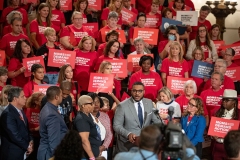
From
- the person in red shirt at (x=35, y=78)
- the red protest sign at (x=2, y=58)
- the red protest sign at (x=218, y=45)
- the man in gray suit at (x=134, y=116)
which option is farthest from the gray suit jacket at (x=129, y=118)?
the red protest sign at (x=218, y=45)

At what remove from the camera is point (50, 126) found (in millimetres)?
7664

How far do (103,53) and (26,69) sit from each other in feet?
4.64

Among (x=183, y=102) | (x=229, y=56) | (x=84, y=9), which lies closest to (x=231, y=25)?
(x=229, y=56)

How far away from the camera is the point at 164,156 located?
5.61m

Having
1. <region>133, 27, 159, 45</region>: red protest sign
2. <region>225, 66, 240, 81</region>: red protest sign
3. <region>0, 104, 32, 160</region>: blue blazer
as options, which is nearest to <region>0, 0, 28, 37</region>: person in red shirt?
<region>133, 27, 159, 45</region>: red protest sign

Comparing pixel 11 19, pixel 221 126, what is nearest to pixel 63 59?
pixel 11 19

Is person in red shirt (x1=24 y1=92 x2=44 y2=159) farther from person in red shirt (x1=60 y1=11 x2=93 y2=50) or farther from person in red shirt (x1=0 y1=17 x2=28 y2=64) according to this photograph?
person in red shirt (x1=60 y1=11 x2=93 y2=50)

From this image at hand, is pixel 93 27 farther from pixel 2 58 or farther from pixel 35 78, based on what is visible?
pixel 35 78

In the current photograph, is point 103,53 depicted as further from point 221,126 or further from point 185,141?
point 185,141

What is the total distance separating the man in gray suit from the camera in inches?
346

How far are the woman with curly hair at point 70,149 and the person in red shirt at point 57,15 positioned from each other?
6.27 meters

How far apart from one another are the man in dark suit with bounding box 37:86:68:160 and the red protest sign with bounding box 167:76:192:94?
3.02 metres

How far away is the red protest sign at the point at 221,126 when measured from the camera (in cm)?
909

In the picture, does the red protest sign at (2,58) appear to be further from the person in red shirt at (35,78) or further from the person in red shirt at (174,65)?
the person in red shirt at (174,65)
